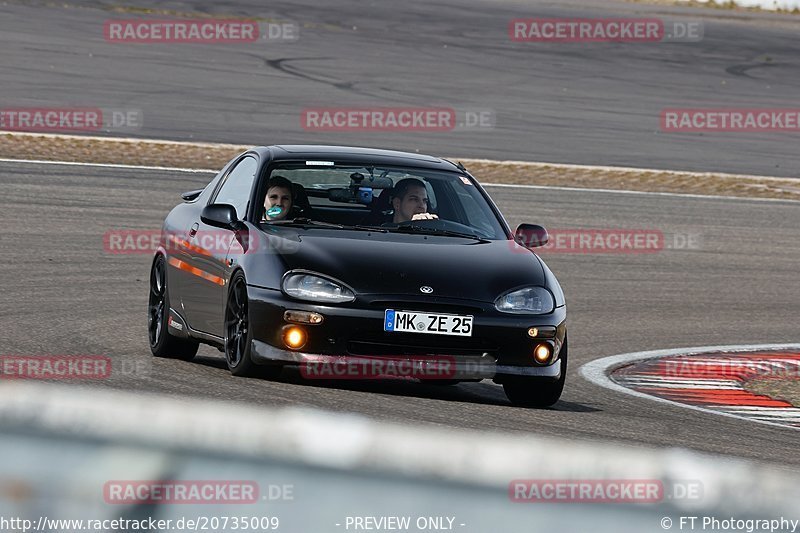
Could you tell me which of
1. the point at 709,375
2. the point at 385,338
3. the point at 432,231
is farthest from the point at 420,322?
the point at 709,375

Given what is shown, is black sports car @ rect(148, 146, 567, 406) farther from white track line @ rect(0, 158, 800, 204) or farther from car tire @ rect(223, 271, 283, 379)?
white track line @ rect(0, 158, 800, 204)

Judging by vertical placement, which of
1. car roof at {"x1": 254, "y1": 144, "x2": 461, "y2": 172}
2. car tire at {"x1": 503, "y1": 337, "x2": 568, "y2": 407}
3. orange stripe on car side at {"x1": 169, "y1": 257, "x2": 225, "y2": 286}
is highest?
car roof at {"x1": 254, "y1": 144, "x2": 461, "y2": 172}

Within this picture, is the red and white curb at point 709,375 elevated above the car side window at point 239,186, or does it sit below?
below

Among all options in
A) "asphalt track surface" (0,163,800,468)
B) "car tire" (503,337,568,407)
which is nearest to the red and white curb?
"asphalt track surface" (0,163,800,468)

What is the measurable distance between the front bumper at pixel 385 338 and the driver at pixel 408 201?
45.7 inches

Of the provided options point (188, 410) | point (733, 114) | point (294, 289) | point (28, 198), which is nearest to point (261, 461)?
point (188, 410)

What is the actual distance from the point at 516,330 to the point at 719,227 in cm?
1114

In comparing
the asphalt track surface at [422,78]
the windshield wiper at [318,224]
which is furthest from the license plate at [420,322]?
the asphalt track surface at [422,78]

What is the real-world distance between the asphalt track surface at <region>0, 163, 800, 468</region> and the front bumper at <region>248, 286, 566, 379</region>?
193 mm

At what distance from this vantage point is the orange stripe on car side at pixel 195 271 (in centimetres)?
888

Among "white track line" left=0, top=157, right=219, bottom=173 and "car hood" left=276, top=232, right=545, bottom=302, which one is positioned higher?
"car hood" left=276, top=232, right=545, bottom=302

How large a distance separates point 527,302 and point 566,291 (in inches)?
242

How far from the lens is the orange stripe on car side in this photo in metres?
8.88

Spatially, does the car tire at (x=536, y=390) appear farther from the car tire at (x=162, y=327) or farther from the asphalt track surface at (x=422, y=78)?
the asphalt track surface at (x=422, y=78)
